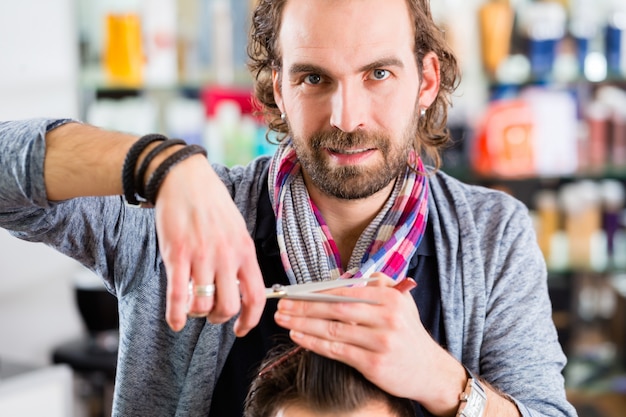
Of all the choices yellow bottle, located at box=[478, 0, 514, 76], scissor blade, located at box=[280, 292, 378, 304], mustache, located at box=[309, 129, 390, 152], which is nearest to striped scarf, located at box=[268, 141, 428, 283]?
mustache, located at box=[309, 129, 390, 152]

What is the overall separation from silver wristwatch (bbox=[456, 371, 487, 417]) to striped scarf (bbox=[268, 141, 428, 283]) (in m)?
0.32

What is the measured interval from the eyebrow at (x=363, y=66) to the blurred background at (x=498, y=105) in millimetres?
1990

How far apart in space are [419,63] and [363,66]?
0.95 feet

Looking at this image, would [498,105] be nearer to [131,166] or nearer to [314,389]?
[314,389]

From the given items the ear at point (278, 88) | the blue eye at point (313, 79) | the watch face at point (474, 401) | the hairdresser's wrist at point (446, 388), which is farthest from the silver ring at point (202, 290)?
the ear at point (278, 88)

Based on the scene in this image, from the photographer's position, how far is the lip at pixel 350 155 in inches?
65.6

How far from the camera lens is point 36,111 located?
131 inches

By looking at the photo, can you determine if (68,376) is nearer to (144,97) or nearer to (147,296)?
(147,296)

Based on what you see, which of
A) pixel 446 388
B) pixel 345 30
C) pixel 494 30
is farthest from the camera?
pixel 494 30

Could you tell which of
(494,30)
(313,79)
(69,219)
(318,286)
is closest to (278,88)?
(313,79)

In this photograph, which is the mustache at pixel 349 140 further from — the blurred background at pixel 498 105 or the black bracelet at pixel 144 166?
the blurred background at pixel 498 105

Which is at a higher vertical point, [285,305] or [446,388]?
[285,305]

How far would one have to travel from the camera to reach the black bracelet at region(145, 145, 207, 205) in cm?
114

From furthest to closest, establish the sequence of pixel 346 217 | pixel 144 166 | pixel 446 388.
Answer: pixel 346 217
pixel 446 388
pixel 144 166
